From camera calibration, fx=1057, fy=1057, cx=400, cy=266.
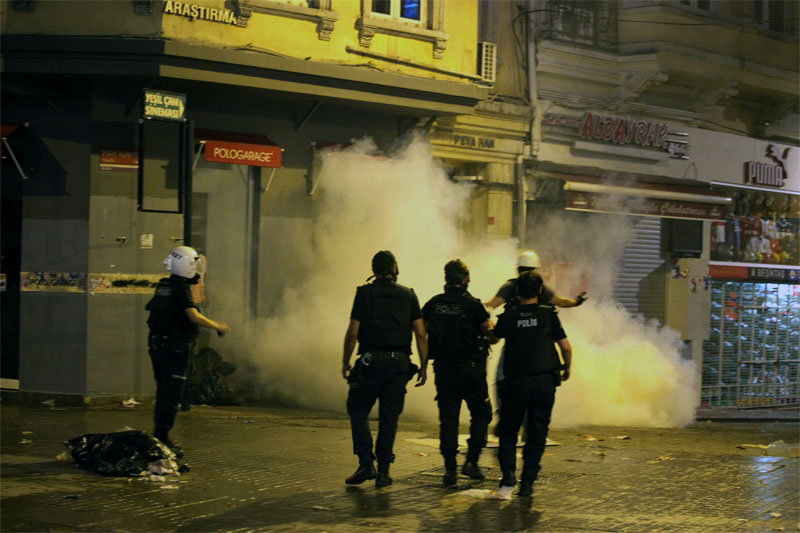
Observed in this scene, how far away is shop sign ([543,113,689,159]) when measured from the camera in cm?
1730

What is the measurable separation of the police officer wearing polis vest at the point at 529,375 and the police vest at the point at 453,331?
38cm

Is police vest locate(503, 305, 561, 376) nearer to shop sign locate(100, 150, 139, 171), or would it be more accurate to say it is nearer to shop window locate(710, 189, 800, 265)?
shop sign locate(100, 150, 139, 171)

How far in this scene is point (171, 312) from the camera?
8.39 metres

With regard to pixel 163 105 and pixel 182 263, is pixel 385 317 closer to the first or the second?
pixel 182 263

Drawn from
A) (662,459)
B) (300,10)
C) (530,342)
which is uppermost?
(300,10)

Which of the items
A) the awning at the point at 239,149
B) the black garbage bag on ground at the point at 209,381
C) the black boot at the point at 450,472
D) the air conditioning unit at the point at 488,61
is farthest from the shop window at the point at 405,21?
the black boot at the point at 450,472

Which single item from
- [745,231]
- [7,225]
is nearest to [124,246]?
[7,225]

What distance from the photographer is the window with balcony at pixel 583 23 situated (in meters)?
17.0

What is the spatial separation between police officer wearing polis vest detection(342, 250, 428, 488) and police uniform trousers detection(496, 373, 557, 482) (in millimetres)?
818

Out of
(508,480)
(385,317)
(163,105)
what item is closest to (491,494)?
(508,480)

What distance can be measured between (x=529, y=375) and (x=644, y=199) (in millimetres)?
10977

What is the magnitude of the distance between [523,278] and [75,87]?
23.3ft

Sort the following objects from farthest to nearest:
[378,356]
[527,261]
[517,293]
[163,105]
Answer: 1. [163,105]
2. [527,261]
3. [517,293]
4. [378,356]

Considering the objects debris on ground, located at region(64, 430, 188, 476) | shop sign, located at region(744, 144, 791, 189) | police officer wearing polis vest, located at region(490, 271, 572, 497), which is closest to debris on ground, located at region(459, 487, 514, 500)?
police officer wearing polis vest, located at region(490, 271, 572, 497)
